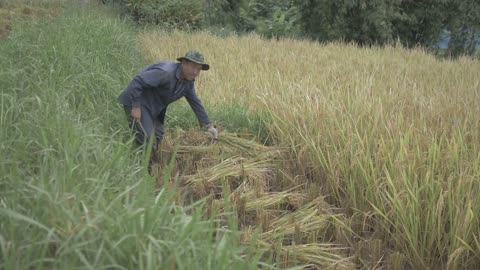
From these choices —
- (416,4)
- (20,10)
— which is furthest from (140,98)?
(416,4)

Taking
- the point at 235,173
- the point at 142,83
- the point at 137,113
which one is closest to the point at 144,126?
the point at 137,113

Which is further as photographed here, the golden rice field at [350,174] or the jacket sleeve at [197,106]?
the jacket sleeve at [197,106]

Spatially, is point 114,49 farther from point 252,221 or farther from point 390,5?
point 390,5

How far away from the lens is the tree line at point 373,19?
11133 mm

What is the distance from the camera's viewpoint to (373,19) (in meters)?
11.0

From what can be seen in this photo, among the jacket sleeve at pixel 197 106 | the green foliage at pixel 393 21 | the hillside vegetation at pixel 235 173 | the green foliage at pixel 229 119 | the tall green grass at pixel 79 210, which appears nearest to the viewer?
the tall green grass at pixel 79 210

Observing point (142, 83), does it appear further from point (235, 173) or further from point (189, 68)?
point (235, 173)

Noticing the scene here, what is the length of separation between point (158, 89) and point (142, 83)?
0.20 m

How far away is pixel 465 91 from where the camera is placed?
4781 millimetres

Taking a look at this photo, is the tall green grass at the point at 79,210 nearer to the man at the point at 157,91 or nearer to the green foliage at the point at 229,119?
the man at the point at 157,91

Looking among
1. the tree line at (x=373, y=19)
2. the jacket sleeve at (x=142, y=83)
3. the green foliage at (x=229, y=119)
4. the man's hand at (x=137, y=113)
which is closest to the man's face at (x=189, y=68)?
the jacket sleeve at (x=142, y=83)

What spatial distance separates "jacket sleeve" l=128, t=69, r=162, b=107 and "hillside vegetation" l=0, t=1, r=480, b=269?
326 millimetres

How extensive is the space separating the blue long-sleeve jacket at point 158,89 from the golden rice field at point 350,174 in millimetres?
404

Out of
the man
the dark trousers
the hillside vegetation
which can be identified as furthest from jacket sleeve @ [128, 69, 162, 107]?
the hillside vegetation
